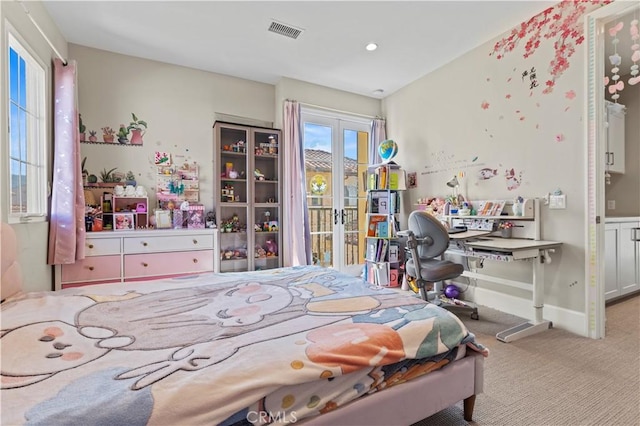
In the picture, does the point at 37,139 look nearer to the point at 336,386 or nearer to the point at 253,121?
the point at 253,121

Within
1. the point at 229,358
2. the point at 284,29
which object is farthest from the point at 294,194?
the point at 229,358

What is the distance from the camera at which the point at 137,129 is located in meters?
3.29

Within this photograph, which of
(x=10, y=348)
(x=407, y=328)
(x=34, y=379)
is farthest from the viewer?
(x=407, y=328)

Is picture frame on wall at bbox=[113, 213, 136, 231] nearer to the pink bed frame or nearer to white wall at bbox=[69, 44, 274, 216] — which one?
white wall at bbox=[69, 44, 274, 216]

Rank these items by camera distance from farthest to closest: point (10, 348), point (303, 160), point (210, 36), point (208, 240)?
Result: point (303, 160), point (208, 240), point (210, 36), point (10, 348)

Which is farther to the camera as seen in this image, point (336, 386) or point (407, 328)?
point (407, 328)

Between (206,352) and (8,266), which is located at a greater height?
(8,266)

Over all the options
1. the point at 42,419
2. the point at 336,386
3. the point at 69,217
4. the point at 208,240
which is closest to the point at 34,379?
the point at 42,419

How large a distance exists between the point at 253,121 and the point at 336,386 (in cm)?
357

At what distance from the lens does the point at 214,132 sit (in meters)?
3.51

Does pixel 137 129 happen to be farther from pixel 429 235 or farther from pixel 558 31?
pixel 558 31

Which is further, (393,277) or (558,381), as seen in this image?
(393,277)

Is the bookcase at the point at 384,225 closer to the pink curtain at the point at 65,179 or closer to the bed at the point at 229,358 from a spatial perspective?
the bed at the point at 229,358

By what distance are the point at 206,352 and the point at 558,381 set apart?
2.06 m
